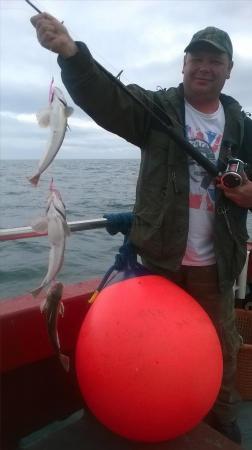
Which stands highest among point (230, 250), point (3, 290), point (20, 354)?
point (230, 250)

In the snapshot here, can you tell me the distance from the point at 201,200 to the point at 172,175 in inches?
11.1

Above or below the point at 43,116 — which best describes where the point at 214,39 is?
above

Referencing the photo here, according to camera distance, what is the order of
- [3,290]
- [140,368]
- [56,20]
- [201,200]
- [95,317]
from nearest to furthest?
[56,20] < [140,368] < [95,317] < [201,200] < [3,290]

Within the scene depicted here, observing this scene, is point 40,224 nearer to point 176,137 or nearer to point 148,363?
point 148,363

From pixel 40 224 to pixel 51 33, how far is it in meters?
0.84

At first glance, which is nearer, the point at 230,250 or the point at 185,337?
the point at 185,337

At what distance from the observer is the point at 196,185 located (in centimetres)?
275

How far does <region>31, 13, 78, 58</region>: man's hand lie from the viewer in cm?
188

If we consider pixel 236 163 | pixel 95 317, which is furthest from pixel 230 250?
pixel 95 317

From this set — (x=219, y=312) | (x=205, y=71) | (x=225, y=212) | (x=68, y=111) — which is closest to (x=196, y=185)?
(x=225, y=212)

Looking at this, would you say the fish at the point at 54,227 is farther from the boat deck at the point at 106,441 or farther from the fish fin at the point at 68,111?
the boat deck at the point at 106,441

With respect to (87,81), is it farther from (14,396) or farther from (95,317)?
(14,396)

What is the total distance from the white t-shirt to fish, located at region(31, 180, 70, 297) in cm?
103

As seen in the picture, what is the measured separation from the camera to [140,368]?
6.77ft
